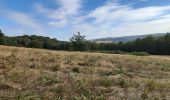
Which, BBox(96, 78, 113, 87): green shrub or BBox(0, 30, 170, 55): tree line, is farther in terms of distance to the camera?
BBox(0, 30, 170, 55): tree line

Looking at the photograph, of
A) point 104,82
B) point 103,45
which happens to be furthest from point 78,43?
point 104,82

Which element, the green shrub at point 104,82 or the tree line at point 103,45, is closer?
the green shrub at point 104,82

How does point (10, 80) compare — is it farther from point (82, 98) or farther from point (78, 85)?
point (82, 98)

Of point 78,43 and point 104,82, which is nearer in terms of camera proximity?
point 104,82

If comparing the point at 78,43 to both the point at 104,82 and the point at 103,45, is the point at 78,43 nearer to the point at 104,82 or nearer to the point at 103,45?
the point at 103,45

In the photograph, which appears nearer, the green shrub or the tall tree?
the green shrub

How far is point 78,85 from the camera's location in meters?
11.8

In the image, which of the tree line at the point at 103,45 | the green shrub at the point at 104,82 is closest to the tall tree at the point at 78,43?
the tree line at the point at 103,45

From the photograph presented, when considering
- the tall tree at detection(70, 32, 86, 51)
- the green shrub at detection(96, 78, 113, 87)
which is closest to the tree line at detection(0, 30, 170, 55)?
the tall tree at detection(70, 32, 86, 51)

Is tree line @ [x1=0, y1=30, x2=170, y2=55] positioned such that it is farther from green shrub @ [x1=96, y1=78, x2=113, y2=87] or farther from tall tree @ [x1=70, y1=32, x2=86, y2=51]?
green shrub @ [x1=96, y1=78, x2=113, y2=87]

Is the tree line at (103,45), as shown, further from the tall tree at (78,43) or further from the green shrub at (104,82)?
the green shrub at (104,82)

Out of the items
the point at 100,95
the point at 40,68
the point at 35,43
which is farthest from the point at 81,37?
the point at 100,95

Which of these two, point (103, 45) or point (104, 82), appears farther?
point (103, 45)

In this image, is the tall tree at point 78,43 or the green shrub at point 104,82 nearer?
the green shrub at point 104,82
